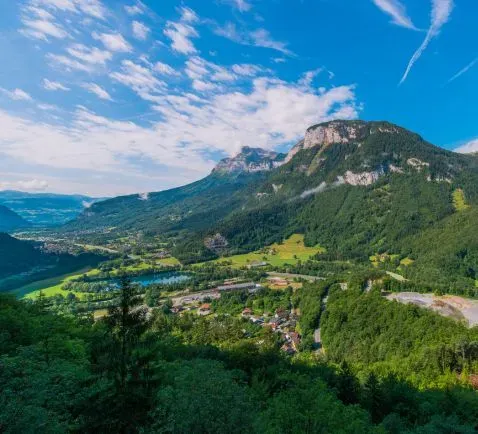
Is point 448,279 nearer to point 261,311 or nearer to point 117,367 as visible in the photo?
point 261,311

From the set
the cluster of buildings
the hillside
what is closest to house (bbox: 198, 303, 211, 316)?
the cluster of buildings

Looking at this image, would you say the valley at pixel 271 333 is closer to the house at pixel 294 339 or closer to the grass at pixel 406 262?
the house at pixel 294 339

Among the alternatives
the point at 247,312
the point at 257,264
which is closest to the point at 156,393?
the point at 247,312

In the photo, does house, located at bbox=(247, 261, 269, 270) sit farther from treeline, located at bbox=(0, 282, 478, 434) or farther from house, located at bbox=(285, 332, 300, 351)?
treeline, located at bbox=(0, 282, 478, 434)

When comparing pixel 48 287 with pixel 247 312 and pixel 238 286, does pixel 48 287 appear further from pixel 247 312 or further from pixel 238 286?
pixel 247 312

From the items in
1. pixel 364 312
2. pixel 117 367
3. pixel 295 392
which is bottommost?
pixel 364 312

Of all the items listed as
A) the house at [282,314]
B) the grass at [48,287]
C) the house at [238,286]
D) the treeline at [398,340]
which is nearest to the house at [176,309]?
the house at [238,286]

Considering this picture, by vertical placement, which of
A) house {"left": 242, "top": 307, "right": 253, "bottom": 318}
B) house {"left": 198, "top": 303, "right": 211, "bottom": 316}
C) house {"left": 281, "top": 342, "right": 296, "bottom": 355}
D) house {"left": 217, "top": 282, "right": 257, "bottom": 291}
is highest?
house {"left": 217, "top": 282, "right": 257, "bottom": 291}

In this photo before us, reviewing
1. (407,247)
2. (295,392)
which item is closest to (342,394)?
(295,392)
